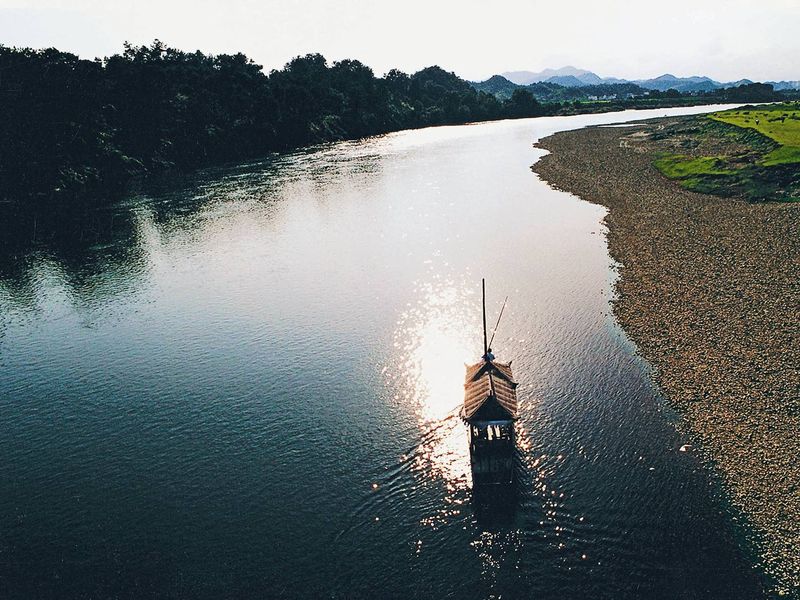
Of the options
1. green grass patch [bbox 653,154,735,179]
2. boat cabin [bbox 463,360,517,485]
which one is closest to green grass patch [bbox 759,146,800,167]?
green grass patch [bbox 653,154,735,179]

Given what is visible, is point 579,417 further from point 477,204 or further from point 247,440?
point 477,204

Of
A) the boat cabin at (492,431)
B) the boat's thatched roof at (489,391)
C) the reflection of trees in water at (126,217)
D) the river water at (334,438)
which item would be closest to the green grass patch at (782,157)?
the river water at (334,438)

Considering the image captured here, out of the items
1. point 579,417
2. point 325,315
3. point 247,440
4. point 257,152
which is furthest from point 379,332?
point 257,152

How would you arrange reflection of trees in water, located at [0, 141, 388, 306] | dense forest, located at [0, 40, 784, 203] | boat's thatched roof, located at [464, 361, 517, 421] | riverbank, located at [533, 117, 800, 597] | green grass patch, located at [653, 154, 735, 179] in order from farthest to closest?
dense forest, located at [0, 40, 784, 203] → green grass patch, located at [653, 154, 735, 179] → reflection of trees in water, located at [0, 141, 388, 306] → boat's thatched roof, located at [464, 361, 517, 421] → riverbank, located at [533, 117, 800, 597]

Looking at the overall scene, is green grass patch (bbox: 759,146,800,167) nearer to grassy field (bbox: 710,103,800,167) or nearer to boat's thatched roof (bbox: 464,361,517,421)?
grassy field (bbox: 710,103,800,167)

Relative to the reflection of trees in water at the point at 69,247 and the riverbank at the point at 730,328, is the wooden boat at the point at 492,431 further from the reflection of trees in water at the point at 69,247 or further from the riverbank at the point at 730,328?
the reflection of trees in water at the point at 69,247

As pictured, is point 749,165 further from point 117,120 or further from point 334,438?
point 117,120
